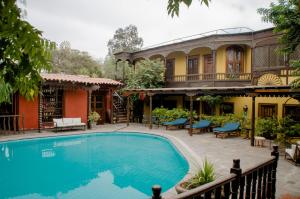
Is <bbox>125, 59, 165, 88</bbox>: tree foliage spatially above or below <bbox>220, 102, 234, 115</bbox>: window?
above

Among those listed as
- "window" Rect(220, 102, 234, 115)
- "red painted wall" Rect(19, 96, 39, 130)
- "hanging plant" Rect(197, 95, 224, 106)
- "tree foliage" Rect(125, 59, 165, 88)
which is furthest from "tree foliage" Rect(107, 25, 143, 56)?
"red painted wall" Rect(19, 96, 39, 130)

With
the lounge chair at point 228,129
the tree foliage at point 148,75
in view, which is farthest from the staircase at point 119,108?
the lounge chair at point 228,129

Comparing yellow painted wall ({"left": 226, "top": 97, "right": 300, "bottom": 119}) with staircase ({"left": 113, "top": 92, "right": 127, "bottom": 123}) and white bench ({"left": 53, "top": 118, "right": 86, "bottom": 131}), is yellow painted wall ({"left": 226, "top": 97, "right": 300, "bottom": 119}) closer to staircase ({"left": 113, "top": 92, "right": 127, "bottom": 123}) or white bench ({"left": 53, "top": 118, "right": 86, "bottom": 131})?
staircase ({"left": 113, "top": 92, "right": 127, "bottom": 123})

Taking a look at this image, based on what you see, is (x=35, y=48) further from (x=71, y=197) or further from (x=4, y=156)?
(x=4, y=156)

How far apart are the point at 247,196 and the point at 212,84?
1527 cm

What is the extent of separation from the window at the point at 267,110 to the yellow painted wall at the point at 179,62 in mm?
7483

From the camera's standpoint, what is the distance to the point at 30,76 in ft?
5.82

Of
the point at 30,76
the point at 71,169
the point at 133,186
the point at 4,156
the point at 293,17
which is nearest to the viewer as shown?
the point at 30,76

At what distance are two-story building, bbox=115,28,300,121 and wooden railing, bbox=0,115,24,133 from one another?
9473 mm

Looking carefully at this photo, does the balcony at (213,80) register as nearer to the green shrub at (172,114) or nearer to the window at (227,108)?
the window at (227,108)

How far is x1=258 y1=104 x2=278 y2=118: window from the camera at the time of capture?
1524cm

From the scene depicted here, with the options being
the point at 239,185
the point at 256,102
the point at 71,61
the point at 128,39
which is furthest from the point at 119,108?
the point at 128,39

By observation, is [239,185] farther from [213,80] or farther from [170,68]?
[170,68]

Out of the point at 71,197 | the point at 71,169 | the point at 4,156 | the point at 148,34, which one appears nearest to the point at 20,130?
the point at 4,156
